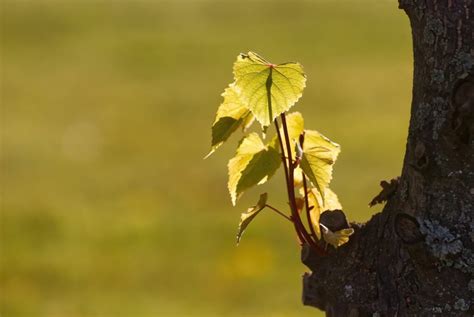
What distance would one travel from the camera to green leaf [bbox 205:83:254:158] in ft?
7.56

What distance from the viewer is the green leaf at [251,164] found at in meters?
2.34

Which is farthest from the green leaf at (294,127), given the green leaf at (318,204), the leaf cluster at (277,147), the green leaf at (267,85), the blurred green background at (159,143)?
the blurred green background at (159,143)

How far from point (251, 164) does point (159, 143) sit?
32.6 feet

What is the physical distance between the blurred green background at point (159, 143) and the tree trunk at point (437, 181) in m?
4.37

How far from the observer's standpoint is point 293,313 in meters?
6.46

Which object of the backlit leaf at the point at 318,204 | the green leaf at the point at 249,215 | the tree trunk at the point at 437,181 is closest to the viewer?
the tree trunk at the point at 437,181

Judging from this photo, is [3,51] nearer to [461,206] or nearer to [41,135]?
[41,135]

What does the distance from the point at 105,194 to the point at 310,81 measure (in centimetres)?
568

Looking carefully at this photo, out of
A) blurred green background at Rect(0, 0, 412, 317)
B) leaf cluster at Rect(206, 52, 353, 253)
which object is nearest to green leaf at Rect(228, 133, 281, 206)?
leaf cluster at Rect(206, 52, 353, 253)

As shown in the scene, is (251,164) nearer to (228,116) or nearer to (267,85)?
(228,116)

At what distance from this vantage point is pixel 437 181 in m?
→ 2.09

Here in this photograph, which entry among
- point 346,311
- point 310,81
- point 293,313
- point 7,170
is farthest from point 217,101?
point 346,311

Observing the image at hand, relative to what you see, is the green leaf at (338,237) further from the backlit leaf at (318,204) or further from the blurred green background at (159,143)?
the blurred green background at (159,143)

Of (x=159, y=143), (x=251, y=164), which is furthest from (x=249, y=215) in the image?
(x=159, y=143)
